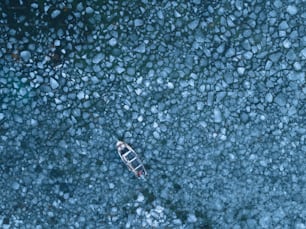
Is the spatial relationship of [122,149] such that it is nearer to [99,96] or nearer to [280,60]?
[99,96]

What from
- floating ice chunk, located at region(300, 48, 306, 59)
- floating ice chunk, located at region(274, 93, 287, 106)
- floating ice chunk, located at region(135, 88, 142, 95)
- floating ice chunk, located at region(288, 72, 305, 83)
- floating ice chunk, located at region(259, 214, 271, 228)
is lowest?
floating ice chunk, located at region(259, 214, 271, 228)

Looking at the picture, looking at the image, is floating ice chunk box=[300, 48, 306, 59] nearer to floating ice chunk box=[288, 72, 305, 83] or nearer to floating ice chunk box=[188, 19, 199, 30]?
floating ice chunk box=[288, 72, 305, 83]

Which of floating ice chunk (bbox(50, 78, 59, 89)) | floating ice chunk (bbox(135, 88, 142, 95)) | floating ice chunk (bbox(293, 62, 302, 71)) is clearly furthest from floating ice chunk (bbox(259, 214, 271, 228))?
floating ice chunk (bbox(50, 78, 59, 89))

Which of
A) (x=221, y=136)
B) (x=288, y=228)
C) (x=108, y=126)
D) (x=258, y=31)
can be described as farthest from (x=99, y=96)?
(x=288, y=228)

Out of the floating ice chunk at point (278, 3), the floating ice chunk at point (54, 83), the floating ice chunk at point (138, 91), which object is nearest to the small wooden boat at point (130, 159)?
the floating ice chunk at point (138, 91)

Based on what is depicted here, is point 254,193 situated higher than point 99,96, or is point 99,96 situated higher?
point 99,96

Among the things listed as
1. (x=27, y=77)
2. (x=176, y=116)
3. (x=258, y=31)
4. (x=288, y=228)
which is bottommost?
(x=288, y=228)

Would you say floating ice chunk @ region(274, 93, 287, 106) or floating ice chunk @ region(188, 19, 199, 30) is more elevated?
floating ice chunk @ region(188, 19, 199, 30)
